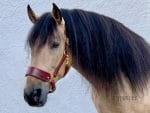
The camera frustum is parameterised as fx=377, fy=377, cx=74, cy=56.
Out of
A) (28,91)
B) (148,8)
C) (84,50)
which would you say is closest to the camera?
(28,91)

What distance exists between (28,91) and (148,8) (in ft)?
4.31

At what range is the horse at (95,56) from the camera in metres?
1.40

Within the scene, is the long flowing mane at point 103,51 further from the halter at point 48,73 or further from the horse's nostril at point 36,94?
the horse's nostril at point 36,94

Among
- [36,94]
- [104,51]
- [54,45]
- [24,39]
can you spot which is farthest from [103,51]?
[24,39]

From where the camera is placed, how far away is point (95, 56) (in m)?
1.47

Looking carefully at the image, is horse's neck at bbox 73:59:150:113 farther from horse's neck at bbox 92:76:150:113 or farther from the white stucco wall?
the white stucco wall

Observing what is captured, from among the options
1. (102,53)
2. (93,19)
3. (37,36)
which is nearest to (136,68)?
(102,53)

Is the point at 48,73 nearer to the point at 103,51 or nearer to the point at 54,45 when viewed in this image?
the point at 54,45

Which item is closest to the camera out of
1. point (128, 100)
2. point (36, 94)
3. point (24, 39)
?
point (36, 94)

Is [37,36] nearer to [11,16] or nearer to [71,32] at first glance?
[71,32]

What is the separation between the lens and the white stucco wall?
2.42 m

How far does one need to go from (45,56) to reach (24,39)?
110cm

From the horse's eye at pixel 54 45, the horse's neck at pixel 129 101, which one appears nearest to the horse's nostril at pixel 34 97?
the horse's eye at pixel 54 45

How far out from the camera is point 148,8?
2.42 m
